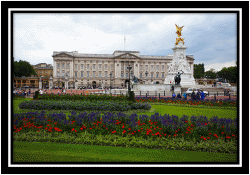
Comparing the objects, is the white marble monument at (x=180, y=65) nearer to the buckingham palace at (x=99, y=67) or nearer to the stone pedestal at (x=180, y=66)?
the stone pedestal at (x=180, y=66)

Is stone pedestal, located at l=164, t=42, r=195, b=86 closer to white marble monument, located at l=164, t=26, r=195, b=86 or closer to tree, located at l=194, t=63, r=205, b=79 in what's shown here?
white marble monument, located at l=164, t=26, r=195, b=86

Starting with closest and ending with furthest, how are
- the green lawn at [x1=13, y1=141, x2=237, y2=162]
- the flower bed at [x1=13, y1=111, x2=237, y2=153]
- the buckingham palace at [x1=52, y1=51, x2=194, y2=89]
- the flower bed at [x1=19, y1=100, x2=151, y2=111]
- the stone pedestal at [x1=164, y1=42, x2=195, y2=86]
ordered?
the green lawn at [x1=13, y1=141, x2=237, y2=162]
the flower bed at [x1=13, y1=111, x2=237, y2=153]
the flower bed at [x1=19, y1=100, x2=151, y2=111]
the stone pedestal at [x1=164, y1=42, x2=195, y2=86]
the buckingham palace at [x1=52, y1=51, x2=194, y2=89]

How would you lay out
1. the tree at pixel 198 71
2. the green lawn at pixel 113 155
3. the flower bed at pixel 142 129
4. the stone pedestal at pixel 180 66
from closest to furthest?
the green lawn at pixel 113 155
the flower bed at pixel 142 129
the stone pedestal at pixel 180 66
the tree at pixel 198 71

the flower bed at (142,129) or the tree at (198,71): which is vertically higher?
the tree at (198,71)

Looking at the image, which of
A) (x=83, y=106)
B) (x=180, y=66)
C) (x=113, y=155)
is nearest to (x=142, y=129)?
(x=113, y=155)

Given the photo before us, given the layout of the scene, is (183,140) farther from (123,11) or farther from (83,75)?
(83,75)

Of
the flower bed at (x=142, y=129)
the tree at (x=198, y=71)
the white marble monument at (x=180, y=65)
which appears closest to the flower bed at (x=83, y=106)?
the flower bed at (x=142, y=129)

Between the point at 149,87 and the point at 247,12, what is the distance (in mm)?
27518

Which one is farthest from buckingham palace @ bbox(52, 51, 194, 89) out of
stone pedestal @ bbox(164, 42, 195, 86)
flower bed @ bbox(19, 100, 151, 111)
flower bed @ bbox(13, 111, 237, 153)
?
flower bed @ bbox(13, 111, 237, 153)

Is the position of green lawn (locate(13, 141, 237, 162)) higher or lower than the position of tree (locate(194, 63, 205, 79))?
lower

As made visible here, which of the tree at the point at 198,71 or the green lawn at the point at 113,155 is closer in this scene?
the green lawn at the point at 113,155

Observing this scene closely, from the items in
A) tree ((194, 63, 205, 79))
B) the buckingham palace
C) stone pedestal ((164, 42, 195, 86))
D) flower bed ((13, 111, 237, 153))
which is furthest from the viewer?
tree ((194, 63, 205, 79))

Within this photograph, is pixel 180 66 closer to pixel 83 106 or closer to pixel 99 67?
pixel 83 106

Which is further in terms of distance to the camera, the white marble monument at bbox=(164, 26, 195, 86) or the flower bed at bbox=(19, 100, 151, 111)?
the white marble monument at bbox=(164, 26, 195, 86)
